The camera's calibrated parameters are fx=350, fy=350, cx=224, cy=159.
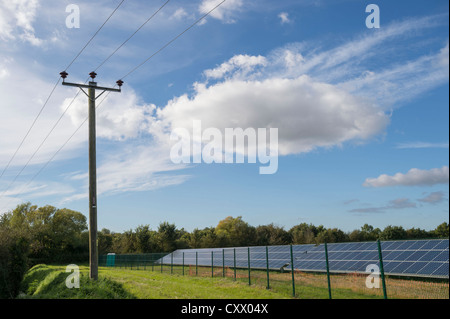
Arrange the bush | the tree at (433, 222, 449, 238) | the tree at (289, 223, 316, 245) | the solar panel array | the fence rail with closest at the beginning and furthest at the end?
the fence rail < the solar panel array < the bush < the tree at (289, 223, 316, 245) < the tree at (433, 222, 449, 238)

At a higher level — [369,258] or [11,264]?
[369,258]

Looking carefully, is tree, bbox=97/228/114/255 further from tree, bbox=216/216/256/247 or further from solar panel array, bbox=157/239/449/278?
solar panel array, bbox=157/239/449/278

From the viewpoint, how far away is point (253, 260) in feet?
86.4

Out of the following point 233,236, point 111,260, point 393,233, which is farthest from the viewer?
point 393,233

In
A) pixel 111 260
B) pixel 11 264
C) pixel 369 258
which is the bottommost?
pixel 111 260

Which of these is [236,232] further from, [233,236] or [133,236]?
[133,236]

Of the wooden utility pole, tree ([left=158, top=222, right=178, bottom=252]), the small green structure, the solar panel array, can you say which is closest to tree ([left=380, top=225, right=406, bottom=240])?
tree ([left=158, top=222, right=178, bottom=252])

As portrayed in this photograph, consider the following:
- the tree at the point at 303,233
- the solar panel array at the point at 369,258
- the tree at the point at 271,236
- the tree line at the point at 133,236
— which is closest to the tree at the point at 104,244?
the tree line at the point at 133,236

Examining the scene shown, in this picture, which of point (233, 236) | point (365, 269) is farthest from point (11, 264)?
point (233, 236)

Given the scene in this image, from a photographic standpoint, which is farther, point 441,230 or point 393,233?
point 441,230

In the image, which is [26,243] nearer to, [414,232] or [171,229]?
[171,229]

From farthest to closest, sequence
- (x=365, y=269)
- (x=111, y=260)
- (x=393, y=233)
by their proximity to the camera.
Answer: (x=393, y=233), (x=111, y=260), (x=365, y=269)

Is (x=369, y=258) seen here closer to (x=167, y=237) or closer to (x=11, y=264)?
(x=11, y=264)
